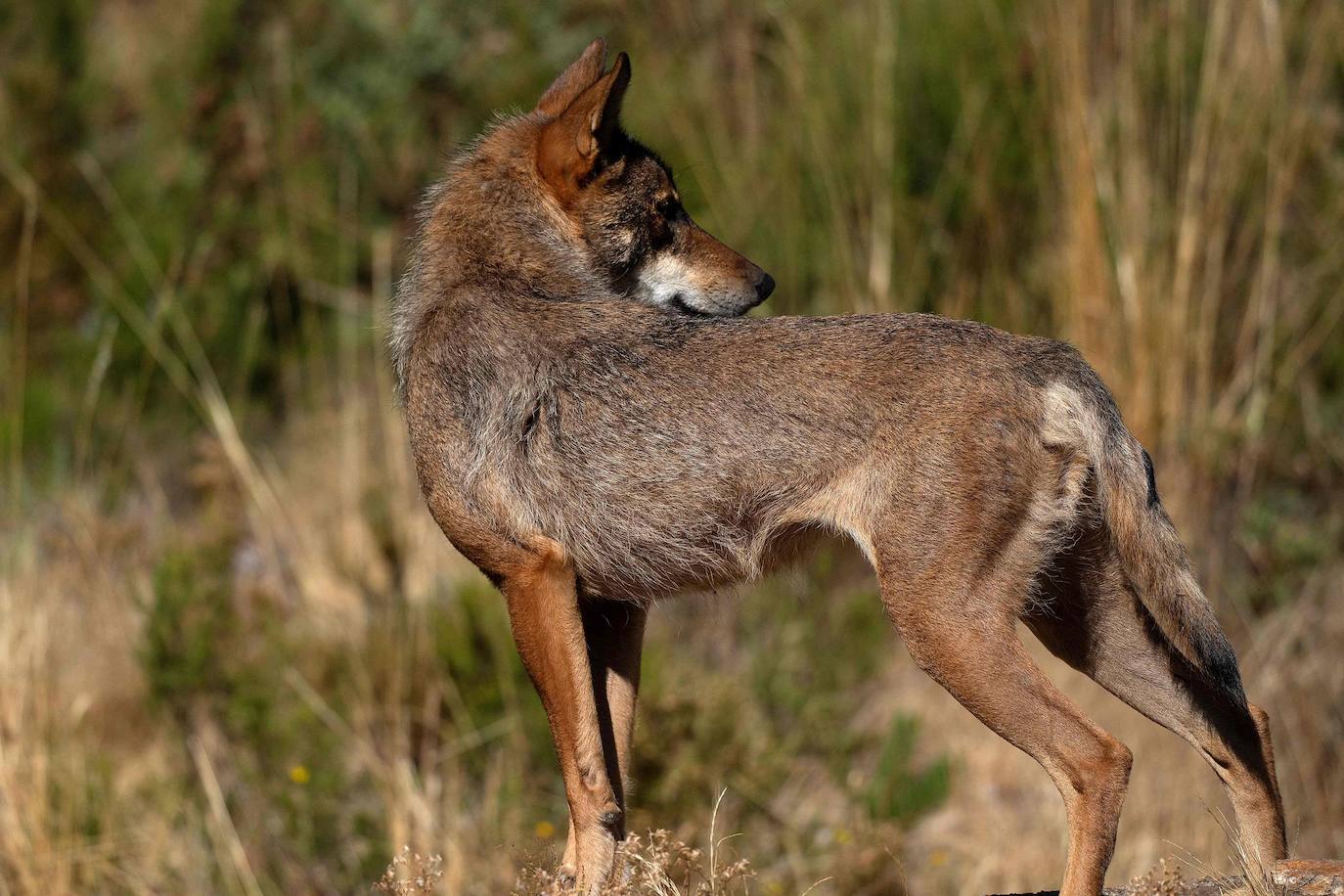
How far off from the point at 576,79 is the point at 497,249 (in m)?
0.84

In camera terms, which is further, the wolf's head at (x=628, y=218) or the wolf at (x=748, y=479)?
the wolf's head at (x=628, y=218)

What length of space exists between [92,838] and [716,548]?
4062 mm

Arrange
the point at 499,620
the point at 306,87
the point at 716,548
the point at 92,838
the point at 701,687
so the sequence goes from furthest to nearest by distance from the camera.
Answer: the point at 306,87 < the point at 499,620 < the point at 701,687 < the point at 92,838 < the point at 716,548

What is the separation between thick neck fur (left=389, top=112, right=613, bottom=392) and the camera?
16.5ft

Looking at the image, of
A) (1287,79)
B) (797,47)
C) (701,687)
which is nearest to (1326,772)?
(701,687)

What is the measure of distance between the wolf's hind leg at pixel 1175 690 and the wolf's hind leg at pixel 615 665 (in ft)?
4.12

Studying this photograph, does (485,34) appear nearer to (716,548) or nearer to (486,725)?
(486,725)

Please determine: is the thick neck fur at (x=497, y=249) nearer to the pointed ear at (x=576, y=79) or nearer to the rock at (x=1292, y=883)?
the pointed ear at (x=576, y=79)

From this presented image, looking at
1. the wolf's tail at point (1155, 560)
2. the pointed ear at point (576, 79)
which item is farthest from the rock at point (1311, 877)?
the pointed ear at point (576, 79)

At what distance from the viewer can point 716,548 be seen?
4.46 m

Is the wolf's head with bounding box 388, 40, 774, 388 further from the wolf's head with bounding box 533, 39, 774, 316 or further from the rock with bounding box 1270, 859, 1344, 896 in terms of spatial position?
the rock with bounding box 1270, 859, 1344, 896

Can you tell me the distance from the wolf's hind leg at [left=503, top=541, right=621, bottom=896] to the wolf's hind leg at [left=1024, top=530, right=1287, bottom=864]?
4.30ft

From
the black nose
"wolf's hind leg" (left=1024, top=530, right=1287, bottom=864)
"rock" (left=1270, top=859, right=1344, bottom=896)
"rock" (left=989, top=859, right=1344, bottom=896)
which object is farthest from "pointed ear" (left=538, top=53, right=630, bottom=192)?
"rock" (left=1270, top=859, right=1344, bottom=896)

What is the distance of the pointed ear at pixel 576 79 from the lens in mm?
5449
